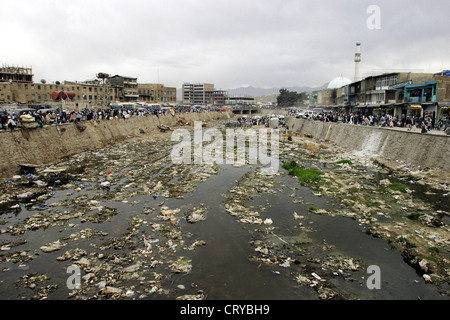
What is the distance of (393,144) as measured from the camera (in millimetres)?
20719

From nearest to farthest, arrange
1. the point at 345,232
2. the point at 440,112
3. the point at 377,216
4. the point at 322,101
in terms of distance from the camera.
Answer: the point at 345,232 < the point at 377,216 < the point at 440,112 < the point at 322,101

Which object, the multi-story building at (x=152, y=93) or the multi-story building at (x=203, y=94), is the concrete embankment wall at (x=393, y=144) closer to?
the multi-story building at (x=152, y=93)

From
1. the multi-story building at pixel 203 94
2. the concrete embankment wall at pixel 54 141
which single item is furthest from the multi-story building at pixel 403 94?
the multi-story building at pixel 203 94

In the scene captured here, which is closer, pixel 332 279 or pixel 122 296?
pixel 122 296

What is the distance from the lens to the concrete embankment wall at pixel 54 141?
683 inches

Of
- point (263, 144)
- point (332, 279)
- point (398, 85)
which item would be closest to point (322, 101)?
point (398, 85)

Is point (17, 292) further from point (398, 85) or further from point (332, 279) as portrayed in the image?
point (398, 85)

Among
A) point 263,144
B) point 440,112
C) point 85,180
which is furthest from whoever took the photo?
point 263,144

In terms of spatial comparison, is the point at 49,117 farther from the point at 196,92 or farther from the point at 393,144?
the point at 196,92

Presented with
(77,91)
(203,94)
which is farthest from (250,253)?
(203,94)

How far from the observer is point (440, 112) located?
1007 inches

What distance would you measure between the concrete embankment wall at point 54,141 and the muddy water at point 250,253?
681 centimetres

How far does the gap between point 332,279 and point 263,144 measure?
25.1 m

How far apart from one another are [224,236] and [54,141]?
59.4 feet
